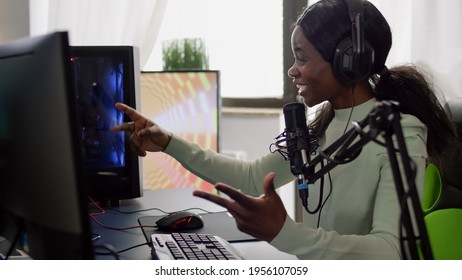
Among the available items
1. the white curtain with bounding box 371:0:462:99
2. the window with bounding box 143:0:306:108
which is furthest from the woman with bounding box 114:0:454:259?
the window with bounding box 143:0:306:108

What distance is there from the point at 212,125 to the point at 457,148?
1.01 meters

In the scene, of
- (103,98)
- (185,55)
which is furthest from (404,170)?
(185,55)

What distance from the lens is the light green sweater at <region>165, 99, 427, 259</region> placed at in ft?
2.79

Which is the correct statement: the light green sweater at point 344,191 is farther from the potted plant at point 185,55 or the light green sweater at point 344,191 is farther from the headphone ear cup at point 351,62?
the potted plant at point 185,55

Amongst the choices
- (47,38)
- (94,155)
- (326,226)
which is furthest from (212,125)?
(47,38)

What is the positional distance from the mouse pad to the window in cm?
119

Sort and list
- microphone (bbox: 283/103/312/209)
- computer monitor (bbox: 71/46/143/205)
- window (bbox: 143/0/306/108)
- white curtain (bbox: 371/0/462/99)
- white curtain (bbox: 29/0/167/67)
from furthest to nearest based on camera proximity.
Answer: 1. window (bbox: 143/0/306/108)
2. white curtain (bbox: 29/0/167/67)
3. white curtain (bbox: 371/0/462/99)
4. computer monitor (bbox: 71/46/143/205)
5. microphone (bbox: 283/103/312/209)

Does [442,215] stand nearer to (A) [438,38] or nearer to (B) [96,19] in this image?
(A) [438,38]

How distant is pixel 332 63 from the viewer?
3.43ft

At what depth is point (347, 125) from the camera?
1166 millimetres

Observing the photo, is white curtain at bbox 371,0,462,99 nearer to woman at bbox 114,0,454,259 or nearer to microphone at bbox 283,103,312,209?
woman at bbox 114,0,454,259

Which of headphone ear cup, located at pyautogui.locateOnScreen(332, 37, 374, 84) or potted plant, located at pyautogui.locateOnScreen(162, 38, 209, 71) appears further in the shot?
potted plant, located at pyautogui.locateOnScreen(162, 38, 209, 71)

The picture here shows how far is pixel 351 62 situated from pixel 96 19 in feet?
4.83
